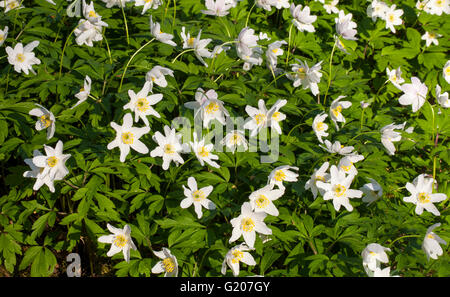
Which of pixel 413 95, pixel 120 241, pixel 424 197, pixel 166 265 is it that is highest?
pixel 413 95

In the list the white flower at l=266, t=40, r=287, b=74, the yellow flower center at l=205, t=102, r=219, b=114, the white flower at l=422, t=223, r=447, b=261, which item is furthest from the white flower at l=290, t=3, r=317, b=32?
the white flower at l=422, t=223, r=447, b=261

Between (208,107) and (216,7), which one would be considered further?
(216,7)

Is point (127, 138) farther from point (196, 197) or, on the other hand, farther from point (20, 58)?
point (20, 58)

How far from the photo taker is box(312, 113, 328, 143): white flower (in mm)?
3035

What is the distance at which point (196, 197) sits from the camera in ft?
8.79

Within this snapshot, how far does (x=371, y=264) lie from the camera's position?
2.51 m

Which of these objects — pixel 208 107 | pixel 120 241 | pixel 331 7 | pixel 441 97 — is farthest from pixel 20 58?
pixel 441 97

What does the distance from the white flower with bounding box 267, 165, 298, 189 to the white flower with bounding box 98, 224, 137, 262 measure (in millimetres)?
920

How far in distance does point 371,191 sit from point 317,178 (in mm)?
434

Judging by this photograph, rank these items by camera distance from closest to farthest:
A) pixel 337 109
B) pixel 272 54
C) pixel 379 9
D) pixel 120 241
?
pixel 120 241
pixel 337 109
pixel 272 54
pixel 379 9

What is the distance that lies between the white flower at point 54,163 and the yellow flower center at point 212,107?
948 mm

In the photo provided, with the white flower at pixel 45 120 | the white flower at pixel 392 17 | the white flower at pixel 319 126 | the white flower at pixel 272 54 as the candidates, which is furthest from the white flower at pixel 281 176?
the white flower at pixel 392 17

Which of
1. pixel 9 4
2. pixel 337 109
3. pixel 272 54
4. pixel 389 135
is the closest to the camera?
pixel 389 135

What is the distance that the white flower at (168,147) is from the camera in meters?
2.76
